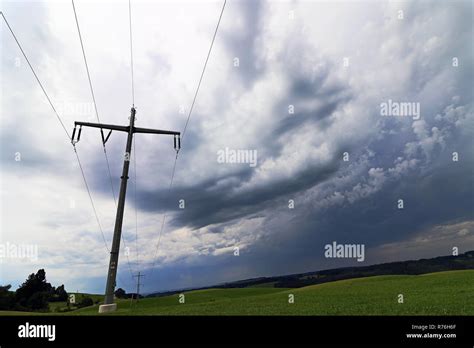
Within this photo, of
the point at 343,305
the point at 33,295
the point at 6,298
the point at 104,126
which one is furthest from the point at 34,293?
the point at 343,305

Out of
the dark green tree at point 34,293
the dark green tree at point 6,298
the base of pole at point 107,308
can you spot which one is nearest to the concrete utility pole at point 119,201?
the base of pole at point 107,308

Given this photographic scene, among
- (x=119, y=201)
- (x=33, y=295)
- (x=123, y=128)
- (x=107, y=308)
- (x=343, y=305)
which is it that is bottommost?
(x=33, y=295)

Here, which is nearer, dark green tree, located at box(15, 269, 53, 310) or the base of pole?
the base of pole

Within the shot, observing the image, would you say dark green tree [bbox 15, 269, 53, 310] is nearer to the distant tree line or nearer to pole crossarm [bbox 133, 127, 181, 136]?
the distant tree line

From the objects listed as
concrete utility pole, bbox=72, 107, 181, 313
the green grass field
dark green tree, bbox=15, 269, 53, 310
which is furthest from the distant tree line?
concrete utility pole, bbox=72, 107, 181, 313

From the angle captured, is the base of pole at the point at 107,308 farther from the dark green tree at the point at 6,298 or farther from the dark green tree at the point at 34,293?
the dark green tree at the point at 34,293

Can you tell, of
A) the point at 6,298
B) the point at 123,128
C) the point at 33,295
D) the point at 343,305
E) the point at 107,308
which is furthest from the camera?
the point at 33,295

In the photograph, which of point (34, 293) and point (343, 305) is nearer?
point (343, 305)

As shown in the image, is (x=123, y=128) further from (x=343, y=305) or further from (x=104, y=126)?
(x=343, y=305)
